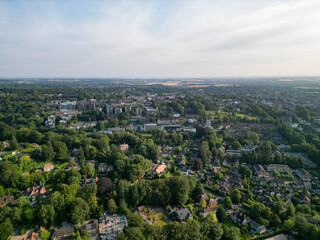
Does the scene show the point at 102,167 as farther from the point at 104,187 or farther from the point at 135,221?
the point at 135,221

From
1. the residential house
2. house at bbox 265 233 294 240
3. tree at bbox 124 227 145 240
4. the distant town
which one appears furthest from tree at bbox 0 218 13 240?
house at bbox 265 233 294 240

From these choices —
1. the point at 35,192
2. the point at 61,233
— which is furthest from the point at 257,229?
the point at 35,192

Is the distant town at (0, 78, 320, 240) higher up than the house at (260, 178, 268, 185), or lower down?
higher up

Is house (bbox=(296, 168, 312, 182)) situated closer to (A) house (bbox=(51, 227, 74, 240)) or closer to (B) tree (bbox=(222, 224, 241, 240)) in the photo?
(B) tree (bbox=(222, 224, 241, 240))

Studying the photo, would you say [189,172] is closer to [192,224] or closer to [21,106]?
[192,224]

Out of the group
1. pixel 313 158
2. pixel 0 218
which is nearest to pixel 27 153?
pixel 0 218

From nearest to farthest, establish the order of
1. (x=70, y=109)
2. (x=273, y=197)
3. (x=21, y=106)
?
(x=273, y=197)
(x=21, y=106)
(x=70, y=109)
